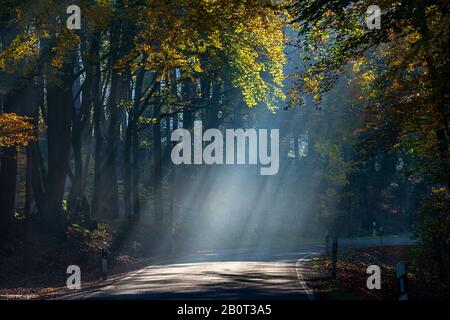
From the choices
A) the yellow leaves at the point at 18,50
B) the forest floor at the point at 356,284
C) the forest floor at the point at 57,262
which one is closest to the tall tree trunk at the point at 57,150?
the forest floor at the point at 57,262

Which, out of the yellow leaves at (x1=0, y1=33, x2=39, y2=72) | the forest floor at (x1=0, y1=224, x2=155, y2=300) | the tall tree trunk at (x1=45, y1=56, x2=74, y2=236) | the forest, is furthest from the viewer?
the tall tree trunk at (x1=45, y1=56, x2=74, y2=236)

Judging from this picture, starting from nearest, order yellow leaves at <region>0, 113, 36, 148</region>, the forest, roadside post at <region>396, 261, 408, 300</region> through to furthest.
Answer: roadside post at <region>396, 261, 408, 300</region> → the forest → yellow leaves at <region>0, 113, 36, 148</region>

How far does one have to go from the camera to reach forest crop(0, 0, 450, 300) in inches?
693

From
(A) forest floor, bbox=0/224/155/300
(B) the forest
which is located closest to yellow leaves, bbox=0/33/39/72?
(B) the forest

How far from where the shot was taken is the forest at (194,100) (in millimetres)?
17594

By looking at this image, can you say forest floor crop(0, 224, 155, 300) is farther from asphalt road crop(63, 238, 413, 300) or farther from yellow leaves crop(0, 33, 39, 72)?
yellow leaves crop(0, 33, 39, 72)

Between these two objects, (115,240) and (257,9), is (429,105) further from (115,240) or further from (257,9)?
(115,240)

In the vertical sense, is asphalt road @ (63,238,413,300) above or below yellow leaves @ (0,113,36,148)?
below

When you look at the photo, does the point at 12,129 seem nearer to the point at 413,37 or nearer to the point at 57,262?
the point at 57,262

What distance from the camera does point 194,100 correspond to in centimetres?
3994

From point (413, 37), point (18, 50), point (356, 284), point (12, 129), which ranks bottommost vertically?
point (356, 284)

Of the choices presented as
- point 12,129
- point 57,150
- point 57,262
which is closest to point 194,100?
point 57,150

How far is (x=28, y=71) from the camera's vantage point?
21.1 meters

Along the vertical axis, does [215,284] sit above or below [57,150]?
below
